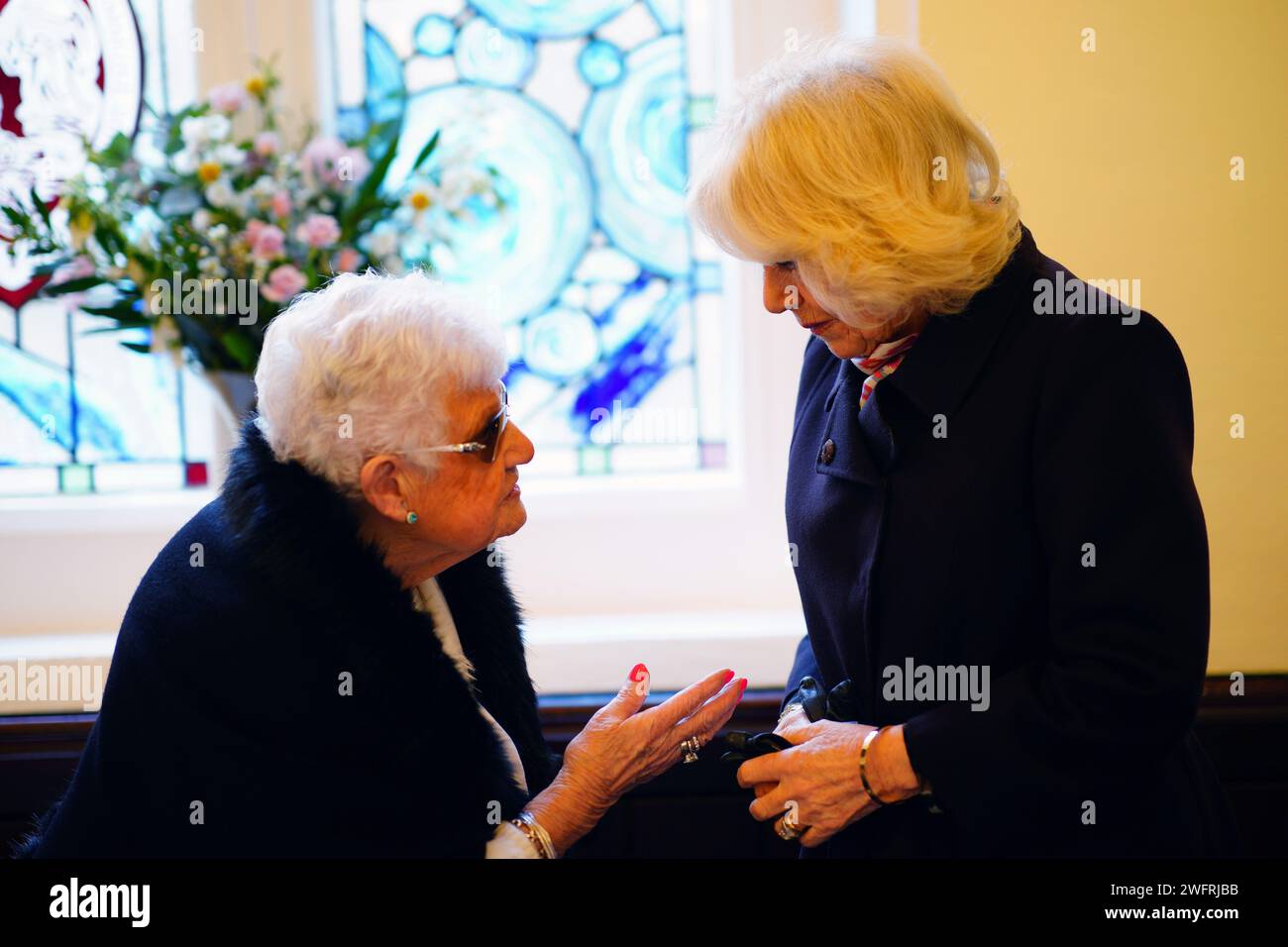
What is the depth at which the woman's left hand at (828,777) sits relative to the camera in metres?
1.38

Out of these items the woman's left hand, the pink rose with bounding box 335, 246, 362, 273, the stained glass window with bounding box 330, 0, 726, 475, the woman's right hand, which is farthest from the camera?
the stained glass window with bounding box 330, 0, 726, 475

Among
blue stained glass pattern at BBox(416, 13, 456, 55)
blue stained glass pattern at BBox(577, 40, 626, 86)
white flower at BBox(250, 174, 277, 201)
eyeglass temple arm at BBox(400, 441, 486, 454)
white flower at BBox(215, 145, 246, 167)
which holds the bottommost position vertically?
eyeglass temple arm at BBox(400, 441, 486, 454)

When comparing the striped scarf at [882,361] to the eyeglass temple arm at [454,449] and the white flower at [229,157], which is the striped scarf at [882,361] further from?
the white flower at [229,157]

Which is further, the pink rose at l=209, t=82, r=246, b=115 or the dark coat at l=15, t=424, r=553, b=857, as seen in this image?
the pink rose at l=209, t=82, r=246, b=115

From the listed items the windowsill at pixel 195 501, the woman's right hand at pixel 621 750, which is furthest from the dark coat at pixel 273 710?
the windowsill at pixel 195 501

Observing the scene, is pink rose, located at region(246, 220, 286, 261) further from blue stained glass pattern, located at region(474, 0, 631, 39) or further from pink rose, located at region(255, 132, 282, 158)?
blue stained glass pattern, located at region(474, 0, 631, 39)

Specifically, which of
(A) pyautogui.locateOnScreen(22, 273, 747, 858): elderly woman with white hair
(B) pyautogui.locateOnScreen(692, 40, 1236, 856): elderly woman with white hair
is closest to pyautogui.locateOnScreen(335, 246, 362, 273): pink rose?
(A) pyautogui.locateOnScreen(22, 273, 747, 858): elderly woman with white hair

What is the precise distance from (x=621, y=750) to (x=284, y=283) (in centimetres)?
118

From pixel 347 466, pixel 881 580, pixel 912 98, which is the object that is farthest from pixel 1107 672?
pixel 347 466

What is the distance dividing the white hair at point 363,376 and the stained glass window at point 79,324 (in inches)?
53.4

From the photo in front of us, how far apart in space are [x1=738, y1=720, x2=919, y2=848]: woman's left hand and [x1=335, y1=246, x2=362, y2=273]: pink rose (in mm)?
1389

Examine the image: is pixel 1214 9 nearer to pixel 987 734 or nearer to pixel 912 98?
pixel 912 98

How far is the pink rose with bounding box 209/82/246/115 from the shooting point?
2.40 metres

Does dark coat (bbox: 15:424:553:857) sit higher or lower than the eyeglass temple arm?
lower
